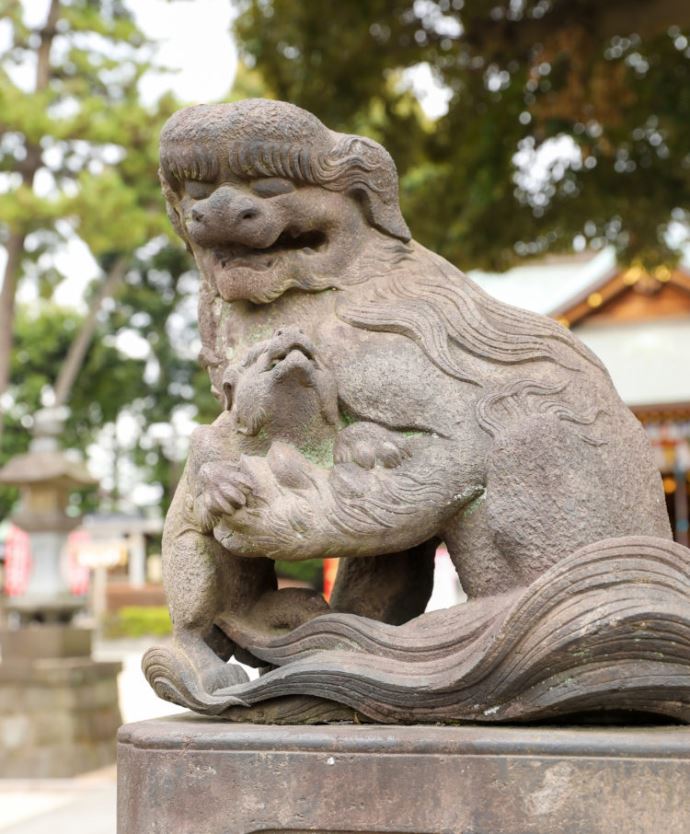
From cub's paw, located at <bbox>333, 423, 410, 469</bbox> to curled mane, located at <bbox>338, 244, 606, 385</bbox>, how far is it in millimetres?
188

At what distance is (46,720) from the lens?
325 inches

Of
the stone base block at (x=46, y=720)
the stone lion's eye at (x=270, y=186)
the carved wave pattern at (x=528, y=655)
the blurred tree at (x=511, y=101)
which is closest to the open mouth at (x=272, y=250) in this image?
the stone lion's eye at (x=270, y=186)

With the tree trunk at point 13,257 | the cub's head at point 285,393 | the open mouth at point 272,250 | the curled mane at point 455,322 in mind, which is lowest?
the cub's head at point 285,393

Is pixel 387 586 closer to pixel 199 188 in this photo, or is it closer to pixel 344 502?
pixel 344 502

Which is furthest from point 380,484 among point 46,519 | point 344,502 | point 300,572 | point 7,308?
point 300,572

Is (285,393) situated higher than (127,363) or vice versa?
(127,363)

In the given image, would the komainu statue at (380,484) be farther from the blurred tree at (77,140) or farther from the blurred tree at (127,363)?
the blurred tree at (127,363)

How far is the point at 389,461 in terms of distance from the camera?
2.26 metres

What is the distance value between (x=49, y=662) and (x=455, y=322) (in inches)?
270

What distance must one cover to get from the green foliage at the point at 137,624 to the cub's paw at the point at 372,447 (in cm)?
1872

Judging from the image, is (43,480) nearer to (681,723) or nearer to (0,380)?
(0,380)

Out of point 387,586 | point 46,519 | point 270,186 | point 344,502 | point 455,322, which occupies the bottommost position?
point 387,586

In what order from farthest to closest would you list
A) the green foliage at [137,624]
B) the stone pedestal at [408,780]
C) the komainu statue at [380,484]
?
the green foliage at [137,624], the komainu statue at [380,484], the stone pedestal at [408,780]

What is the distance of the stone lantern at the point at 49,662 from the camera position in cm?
824
